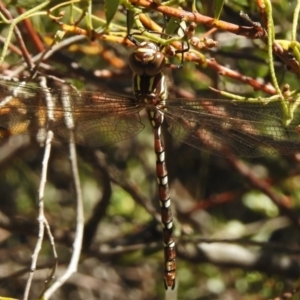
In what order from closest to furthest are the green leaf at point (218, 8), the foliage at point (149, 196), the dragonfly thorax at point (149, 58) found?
the green leaf at point (218, 8) < the dragonfly thorax at point (149, 58) < the foliage at point (149, 196)

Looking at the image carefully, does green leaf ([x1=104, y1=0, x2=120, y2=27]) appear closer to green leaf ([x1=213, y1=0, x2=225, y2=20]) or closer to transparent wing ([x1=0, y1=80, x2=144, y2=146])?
green leaf ([x1=213, y1=0, x2=225, y2=20])

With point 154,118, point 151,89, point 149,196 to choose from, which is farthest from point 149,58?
point 149,196

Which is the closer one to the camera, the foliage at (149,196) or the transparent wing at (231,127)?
the transparent wing at (231,127)

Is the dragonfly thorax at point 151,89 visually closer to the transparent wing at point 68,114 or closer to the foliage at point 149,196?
the transparent wing at point 68,114

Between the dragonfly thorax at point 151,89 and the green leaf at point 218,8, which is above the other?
the green leaf at point 218,8

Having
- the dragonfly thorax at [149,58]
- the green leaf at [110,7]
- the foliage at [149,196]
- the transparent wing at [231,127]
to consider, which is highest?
the green leaf at [110,7]

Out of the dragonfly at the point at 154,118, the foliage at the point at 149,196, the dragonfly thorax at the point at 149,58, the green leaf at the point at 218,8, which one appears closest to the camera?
the green leaf at the point at 218,8

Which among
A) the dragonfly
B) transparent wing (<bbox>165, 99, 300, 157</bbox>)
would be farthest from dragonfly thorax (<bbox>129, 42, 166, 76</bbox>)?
transparent wing (<bbox>165, 99, 300, 157</bbox>)

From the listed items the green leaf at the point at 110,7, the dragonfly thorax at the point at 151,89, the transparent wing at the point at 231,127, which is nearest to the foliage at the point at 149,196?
the transparent wing at the point at 231,127
